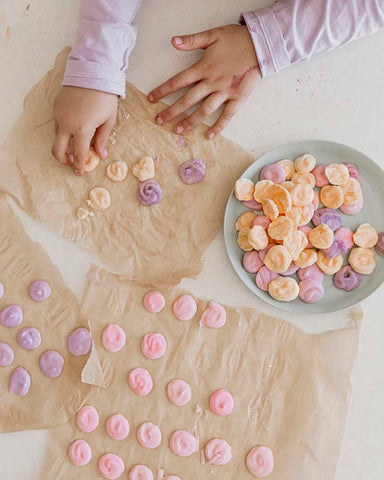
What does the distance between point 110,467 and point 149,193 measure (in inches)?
14.1

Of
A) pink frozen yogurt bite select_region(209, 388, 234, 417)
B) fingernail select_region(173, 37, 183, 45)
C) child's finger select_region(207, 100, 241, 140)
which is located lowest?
pink frozen yogurt bite select_region(209, 388, 234, 417)

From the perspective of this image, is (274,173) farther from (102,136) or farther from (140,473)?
(140,473)

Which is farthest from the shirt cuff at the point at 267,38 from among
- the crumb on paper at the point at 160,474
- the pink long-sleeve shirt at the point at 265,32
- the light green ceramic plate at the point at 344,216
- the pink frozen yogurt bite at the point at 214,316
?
the crumb on paper at the point at 160,474

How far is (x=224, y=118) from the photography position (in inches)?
30.5

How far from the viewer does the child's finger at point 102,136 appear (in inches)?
29.9

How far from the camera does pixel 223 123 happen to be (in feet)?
2.54

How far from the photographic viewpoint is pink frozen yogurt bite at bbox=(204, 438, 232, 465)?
74cm

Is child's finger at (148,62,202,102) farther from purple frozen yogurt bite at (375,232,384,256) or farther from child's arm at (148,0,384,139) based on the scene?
purple frozen yogurt bite at (375,232,384,256)

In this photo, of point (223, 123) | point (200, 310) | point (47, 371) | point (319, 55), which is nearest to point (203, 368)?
point (200, 310)

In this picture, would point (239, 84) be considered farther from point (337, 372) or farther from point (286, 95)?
point (337, 372)

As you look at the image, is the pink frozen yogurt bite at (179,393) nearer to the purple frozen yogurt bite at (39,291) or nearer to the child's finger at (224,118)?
the purple frozen yogurt bite at (39,291)

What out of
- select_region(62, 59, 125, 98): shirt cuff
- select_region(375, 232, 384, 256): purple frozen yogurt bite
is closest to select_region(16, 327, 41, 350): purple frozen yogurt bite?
select_region(62, 59, 125, 98): shirt cuff

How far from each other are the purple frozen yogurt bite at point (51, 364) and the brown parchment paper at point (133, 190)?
0.45ft

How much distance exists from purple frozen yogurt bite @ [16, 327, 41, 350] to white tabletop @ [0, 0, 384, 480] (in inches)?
3.0
